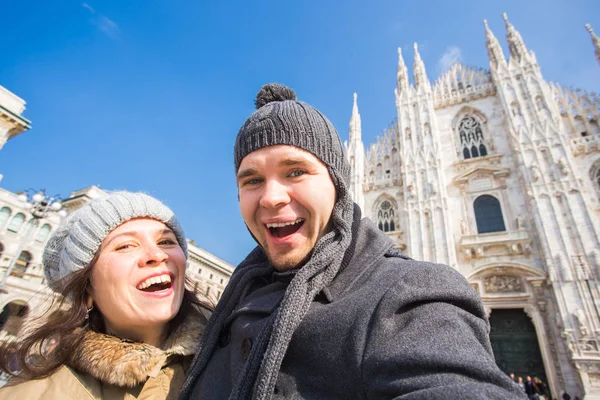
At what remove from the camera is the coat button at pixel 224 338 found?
5.10ft

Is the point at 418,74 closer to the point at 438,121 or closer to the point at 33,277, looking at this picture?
the point at 438,121

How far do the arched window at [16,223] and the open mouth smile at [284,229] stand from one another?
2330cm

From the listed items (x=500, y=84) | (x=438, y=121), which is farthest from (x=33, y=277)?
(x=500, y=84)

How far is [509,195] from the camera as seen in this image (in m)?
12.7

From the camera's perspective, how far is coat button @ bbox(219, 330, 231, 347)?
155cm

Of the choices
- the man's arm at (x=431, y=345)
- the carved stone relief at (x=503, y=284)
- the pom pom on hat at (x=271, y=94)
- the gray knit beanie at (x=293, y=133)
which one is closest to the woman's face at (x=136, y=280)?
the gray knit beanie at (x=293, y=133)

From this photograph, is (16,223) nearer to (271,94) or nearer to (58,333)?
(58,333)

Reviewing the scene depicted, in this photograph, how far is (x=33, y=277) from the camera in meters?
16.7

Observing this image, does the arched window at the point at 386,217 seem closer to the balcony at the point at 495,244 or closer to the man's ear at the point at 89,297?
the balcony at the point at 495,244

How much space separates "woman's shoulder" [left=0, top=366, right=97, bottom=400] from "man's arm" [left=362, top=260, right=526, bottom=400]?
1363 mm

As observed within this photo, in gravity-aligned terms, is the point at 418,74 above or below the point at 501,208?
above

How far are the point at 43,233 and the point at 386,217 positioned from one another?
20786mm

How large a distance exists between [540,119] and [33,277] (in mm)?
26607

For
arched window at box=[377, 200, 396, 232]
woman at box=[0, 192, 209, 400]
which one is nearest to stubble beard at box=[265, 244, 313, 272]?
woman at box=[0, 192, 209, 400]
